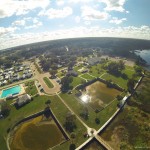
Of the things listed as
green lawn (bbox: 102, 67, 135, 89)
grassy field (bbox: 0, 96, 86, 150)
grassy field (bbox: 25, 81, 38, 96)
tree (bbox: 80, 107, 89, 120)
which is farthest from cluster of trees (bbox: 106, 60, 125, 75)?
grassy field (bbox: 25, 81, 38, 96)

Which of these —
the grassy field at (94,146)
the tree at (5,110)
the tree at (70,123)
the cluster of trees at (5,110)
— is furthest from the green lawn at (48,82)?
the grassy field at (94,146)

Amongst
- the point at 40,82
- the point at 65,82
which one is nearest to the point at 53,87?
the point at 65,82

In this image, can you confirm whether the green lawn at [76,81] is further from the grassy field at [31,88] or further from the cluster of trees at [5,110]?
the cluster of trees at [5,110]

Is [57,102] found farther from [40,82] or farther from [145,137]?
[145,137]

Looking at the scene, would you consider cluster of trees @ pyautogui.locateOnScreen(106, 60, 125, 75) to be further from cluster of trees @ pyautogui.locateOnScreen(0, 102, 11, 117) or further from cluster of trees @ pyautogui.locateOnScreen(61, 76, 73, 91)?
cluster of trees @ pyautogui.locateOnScreen(0, 102, 11, 117)

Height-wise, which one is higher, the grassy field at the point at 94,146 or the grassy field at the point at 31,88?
the grassy field at the point at 94,146

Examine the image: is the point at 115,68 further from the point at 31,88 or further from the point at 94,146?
the point at 94,146
